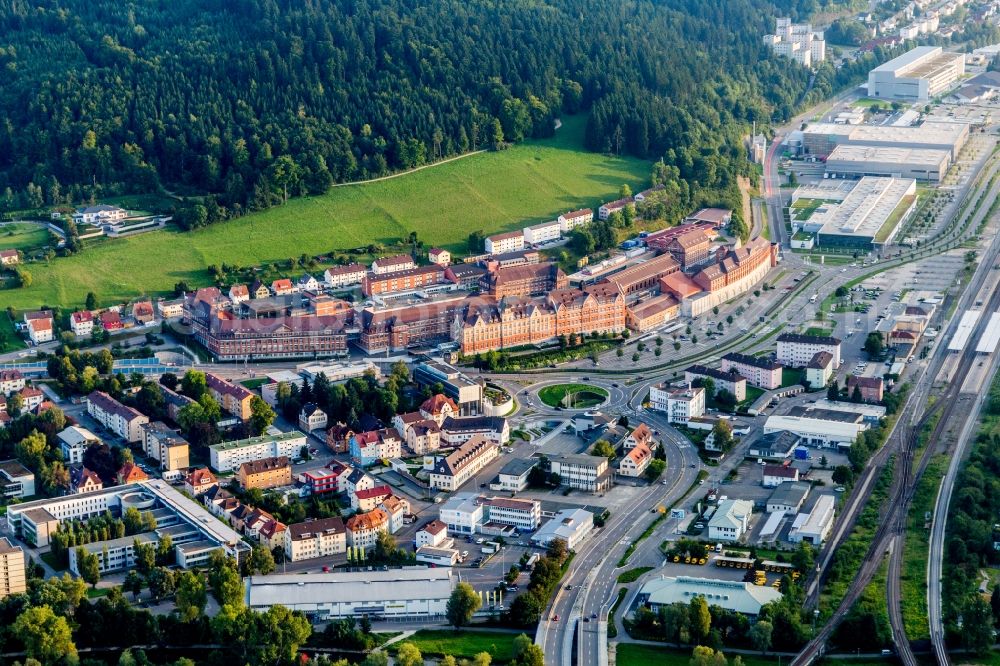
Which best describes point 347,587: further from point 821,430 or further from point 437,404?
Answer: point 821,430

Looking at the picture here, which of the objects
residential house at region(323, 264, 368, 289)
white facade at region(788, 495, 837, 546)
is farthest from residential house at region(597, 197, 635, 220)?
white facade at region(788, 495, 837, 546)

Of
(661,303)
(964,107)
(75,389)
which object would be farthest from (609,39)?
(75,389)

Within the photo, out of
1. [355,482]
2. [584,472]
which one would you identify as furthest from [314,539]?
[584,472]

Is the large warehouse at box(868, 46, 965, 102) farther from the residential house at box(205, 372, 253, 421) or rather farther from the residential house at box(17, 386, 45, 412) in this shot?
the residential house at box(17, 386, 45, 412)

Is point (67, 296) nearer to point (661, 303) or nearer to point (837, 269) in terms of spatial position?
point (661, 303)

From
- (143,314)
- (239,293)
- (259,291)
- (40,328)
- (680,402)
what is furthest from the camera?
(259,291)

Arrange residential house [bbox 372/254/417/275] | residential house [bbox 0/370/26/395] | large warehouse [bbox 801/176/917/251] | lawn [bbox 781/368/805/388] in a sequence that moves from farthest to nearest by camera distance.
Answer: large warehouse [bbox 801/176/917/251]
residential house [bbox 372/254/417/275]
lawn [bbox 781/368/805/388]
residential house [bbox 0/370/26/395]

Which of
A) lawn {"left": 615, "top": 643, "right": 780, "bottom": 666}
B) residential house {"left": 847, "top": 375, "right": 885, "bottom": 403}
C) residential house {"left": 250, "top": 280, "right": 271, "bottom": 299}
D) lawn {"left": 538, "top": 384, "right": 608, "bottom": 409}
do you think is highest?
residential house {"left": 250, "top": 280, "right": 271, "bottom": 299}
